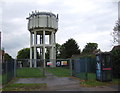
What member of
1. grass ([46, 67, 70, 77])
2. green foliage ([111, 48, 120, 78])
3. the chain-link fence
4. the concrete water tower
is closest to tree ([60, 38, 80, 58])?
the concrete water tower

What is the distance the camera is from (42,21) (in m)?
52.9

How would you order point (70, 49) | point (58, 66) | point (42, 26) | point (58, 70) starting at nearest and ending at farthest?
point (58, 66)
point (58, 70)
point (42, 26)
point (70, 49)

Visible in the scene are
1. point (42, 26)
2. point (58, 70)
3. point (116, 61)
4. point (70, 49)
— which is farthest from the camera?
point (70, 49)

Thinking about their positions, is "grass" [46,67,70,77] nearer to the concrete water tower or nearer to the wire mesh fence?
the wire mesh fence

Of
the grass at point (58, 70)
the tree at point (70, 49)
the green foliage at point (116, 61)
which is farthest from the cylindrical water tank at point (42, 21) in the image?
the green foliage at point (116, 61)

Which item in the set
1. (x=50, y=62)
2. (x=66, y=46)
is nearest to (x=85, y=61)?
(x=50, y=62)

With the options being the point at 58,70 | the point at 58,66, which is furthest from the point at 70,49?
the point at 58,66

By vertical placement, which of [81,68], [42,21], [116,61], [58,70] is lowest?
[58,70]

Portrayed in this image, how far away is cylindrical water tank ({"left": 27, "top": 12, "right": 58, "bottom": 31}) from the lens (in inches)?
2066

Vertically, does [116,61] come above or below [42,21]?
below

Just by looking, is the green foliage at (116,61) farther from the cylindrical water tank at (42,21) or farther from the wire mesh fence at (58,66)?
the cylindrical water tank at (42,21)

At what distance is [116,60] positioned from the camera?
1945cm

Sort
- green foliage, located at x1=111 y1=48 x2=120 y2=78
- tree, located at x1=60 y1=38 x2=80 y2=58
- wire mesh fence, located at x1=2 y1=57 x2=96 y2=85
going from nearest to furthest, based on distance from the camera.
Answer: green foliage, located at x1=111 y1=48 x2=120 y2=78 < wire mesh fence, located at x1=2 y1=57 x2=96 y2=85 < tree, located at x1=60 y1=38 x2=80 y2=58

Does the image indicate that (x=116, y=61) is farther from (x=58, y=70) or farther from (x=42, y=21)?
(x=42, y=21)
